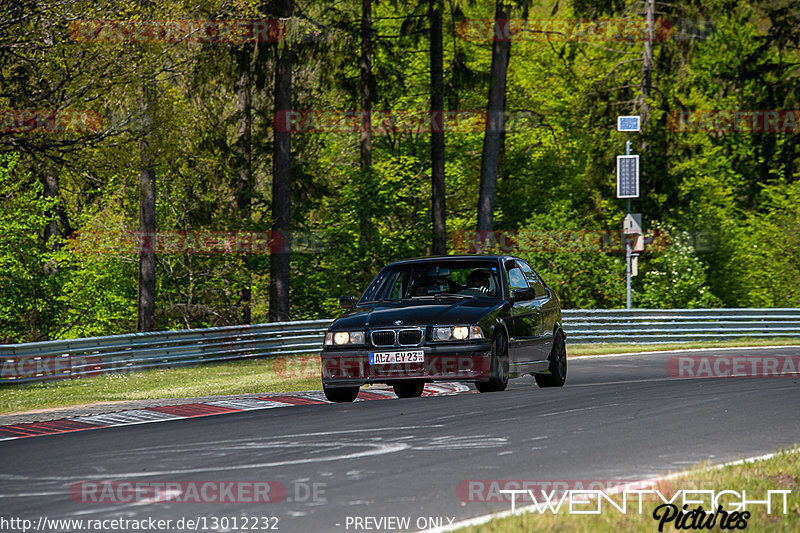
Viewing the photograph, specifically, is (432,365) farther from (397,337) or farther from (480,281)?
(480,281)

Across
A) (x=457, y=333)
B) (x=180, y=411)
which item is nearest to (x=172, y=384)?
(x=180, y=411)

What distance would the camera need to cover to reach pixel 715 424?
10742 mm

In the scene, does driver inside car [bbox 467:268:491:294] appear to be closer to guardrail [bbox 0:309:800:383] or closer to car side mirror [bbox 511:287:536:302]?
car side mirror [bbox 511:287:536:302]

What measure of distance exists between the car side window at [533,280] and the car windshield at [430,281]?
938 mm

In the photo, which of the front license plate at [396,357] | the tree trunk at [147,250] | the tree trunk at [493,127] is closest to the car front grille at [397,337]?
the front license plate at [396,357]

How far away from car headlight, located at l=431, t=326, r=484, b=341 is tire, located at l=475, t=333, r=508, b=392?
31cm

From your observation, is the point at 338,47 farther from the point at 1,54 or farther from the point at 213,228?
the point at 1,54

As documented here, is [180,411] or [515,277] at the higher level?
[515,277]

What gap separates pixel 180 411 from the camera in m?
14.0

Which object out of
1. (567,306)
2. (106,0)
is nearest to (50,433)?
(106,0)

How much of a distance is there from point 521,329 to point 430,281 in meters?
1.37

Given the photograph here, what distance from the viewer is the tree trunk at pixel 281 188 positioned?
2920 cm

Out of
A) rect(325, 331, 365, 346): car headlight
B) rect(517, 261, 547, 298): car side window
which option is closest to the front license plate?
rect(325, 331, 365, 346): car headlight

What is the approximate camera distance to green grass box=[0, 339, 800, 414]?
17.6 meters
